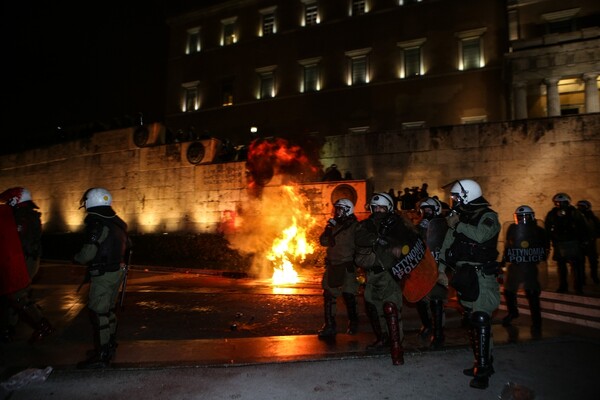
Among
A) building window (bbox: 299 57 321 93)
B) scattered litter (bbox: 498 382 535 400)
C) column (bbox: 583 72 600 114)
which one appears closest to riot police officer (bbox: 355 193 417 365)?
scattered litter (bbox: 498 382 535 400)

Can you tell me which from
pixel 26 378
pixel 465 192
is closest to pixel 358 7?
pixel 465 192

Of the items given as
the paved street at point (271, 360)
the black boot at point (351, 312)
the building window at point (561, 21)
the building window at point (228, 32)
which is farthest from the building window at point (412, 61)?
the black boot at point (351, 312)

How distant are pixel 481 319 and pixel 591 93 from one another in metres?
20.4

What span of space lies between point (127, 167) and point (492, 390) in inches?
748

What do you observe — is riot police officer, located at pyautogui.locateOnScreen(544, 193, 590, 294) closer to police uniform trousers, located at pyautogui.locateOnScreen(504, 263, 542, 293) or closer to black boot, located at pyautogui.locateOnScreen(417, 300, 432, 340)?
Answer: police uniform trousers, located at pyautogui.locateOnScreen(504, 263, 542, 293)

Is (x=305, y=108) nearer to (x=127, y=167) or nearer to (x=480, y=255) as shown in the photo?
(x=127, y=167)

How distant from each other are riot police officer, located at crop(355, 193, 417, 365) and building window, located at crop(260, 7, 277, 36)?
28.5 metres

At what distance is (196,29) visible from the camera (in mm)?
33156

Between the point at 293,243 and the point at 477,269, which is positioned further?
the point at 293,243

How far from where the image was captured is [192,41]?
1324 inches

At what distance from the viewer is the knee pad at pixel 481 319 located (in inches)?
153

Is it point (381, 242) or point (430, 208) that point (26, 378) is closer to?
point (381, 242)

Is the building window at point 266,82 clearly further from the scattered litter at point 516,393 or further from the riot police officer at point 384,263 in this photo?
the scattered litter at point 516,393

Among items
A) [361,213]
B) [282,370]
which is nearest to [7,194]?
[282,370]
